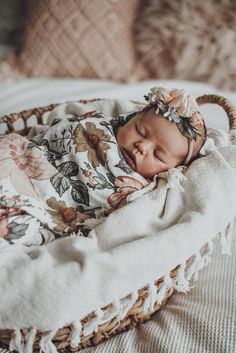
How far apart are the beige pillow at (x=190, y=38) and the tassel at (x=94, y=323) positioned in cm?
99

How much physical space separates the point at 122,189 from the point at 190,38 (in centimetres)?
74

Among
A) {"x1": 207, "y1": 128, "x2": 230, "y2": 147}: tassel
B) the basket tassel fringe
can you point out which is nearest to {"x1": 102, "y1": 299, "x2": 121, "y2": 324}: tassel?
the basket tassel fringe

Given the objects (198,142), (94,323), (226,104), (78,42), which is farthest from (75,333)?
(78,42)

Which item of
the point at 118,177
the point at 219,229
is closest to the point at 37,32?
the point at 118,177

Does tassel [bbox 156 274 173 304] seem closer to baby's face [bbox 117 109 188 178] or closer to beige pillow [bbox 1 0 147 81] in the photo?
baby's face [bbox 117 109 188 178]

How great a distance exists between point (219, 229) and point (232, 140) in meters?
0.28

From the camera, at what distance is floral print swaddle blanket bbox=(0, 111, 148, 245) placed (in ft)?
2.43

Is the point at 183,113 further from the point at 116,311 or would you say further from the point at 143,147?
the point at 116,311

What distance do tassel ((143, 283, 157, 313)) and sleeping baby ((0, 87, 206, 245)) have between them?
17 cm

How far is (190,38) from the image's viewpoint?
1354mm

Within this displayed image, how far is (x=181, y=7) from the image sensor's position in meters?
1.33

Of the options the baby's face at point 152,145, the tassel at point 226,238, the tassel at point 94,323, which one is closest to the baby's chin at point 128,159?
the baby's face at point 152,145

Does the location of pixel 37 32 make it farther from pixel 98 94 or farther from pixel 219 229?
pixel 219 229

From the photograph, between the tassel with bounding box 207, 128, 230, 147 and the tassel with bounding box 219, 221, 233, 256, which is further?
the tassel with bounding box 207, 128, 230, 147
